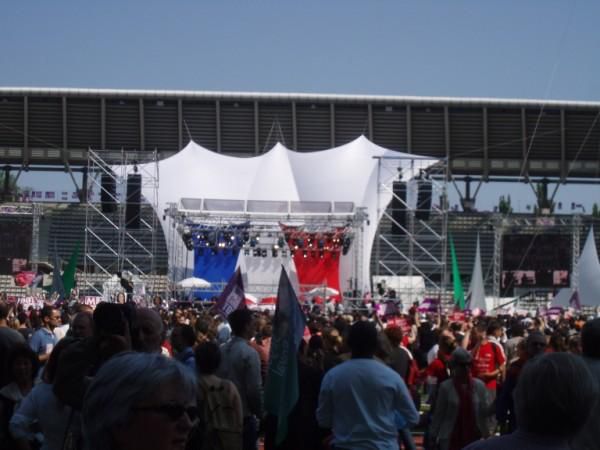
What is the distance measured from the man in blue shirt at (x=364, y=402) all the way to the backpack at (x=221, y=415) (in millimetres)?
457

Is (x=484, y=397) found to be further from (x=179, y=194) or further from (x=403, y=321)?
(x=179, y=194)

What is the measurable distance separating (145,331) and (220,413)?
0.88 metres

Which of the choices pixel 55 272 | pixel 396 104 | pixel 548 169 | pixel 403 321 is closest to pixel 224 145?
pixel 396 104

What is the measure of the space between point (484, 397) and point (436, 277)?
49.8 meters

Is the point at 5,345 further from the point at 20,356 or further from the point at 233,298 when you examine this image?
the point at 233,298

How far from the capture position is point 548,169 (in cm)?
6069

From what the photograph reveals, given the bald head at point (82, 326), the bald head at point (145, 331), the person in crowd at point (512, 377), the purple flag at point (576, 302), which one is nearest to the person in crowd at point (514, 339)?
the person in crowd at point (512, 377)

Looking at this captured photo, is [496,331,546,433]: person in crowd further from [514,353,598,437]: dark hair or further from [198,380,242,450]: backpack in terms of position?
[514,353,598,437]: dark hair

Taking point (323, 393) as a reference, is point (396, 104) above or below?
above

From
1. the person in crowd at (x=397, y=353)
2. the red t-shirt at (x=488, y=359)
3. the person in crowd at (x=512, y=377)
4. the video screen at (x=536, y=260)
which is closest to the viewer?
the person in crowd at (x=512, y=377)

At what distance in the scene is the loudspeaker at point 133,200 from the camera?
33312 mm

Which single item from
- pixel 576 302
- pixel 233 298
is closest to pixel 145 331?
pixel 233 298

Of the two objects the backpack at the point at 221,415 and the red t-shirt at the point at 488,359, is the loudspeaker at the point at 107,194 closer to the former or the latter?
the red t-shirt at the point at 488,359

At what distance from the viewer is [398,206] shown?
3534 centimetres
